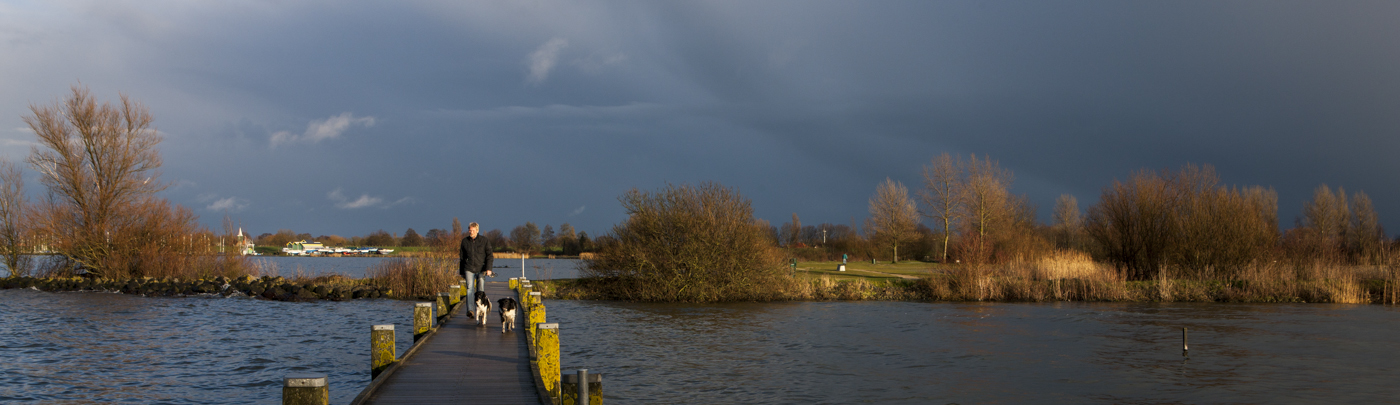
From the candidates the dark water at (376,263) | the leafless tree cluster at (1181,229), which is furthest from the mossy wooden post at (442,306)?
the leafless tree cluster at (1181,229)

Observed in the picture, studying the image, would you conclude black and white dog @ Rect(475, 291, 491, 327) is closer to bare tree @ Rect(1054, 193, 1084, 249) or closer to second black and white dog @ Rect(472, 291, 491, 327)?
second black and white dog @ Rect(472, 291, 491, 327)

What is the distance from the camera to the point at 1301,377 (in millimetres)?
17406

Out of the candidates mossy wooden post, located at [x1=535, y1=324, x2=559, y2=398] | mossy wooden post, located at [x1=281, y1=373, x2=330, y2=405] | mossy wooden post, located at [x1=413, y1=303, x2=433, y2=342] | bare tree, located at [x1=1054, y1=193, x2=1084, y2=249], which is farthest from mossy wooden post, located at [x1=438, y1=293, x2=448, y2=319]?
bare tree, located at [x1=1054, y1=193, x2=1084, y2=249]

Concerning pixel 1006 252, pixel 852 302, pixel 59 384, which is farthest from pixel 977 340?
pixel 59 384

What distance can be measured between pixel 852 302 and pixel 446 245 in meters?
17.8

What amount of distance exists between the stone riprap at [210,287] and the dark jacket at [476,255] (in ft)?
70.4

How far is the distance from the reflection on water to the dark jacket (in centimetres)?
308

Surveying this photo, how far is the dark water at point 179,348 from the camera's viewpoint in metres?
14.9

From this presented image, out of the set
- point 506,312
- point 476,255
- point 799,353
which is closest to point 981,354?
point 799,353

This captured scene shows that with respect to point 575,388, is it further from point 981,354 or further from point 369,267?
point 369,267

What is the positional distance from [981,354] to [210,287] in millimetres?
34134

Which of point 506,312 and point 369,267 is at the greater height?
point 369,267

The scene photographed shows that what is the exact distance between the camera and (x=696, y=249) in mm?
33438

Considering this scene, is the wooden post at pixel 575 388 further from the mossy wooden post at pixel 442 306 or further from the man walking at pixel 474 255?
the mossy wooden post at pixel 442 306
